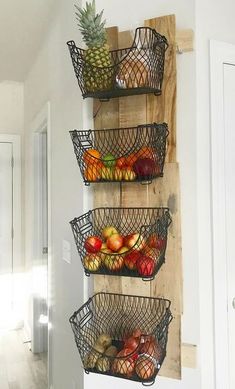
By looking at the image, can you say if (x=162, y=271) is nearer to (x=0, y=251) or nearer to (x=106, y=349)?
(x=106, y=349)

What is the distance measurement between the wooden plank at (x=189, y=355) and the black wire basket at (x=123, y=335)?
0.54 feet

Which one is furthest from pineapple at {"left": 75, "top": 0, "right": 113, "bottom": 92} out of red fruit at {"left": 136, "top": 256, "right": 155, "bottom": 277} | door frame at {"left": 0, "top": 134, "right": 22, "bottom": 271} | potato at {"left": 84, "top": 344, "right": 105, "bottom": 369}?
door frame at {"left": 0, "top": 134, "right": 22, "bottom": 271}

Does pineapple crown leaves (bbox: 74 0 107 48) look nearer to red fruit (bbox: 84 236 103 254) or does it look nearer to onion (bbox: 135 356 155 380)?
red fruit (bbox: 84 236 103 254)

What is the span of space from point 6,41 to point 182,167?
2.03 metres

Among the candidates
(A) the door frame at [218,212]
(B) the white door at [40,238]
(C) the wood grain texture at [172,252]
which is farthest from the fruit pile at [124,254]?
(B) the white door at [40,238]

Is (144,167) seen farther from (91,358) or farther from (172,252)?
(91,358)

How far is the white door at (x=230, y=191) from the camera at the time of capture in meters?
1.42

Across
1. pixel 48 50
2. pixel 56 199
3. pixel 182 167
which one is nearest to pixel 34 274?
pixel 56 199

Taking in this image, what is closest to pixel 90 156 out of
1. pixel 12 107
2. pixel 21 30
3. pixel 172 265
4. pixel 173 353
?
pixel 172 265

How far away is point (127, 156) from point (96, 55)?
0.38 meters

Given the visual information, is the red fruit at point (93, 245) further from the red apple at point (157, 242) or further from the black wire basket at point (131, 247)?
the red apple at point (157, 242)

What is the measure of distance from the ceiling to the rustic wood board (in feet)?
3.55

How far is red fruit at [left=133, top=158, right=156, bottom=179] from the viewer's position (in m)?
1.13

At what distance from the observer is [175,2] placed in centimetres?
137
